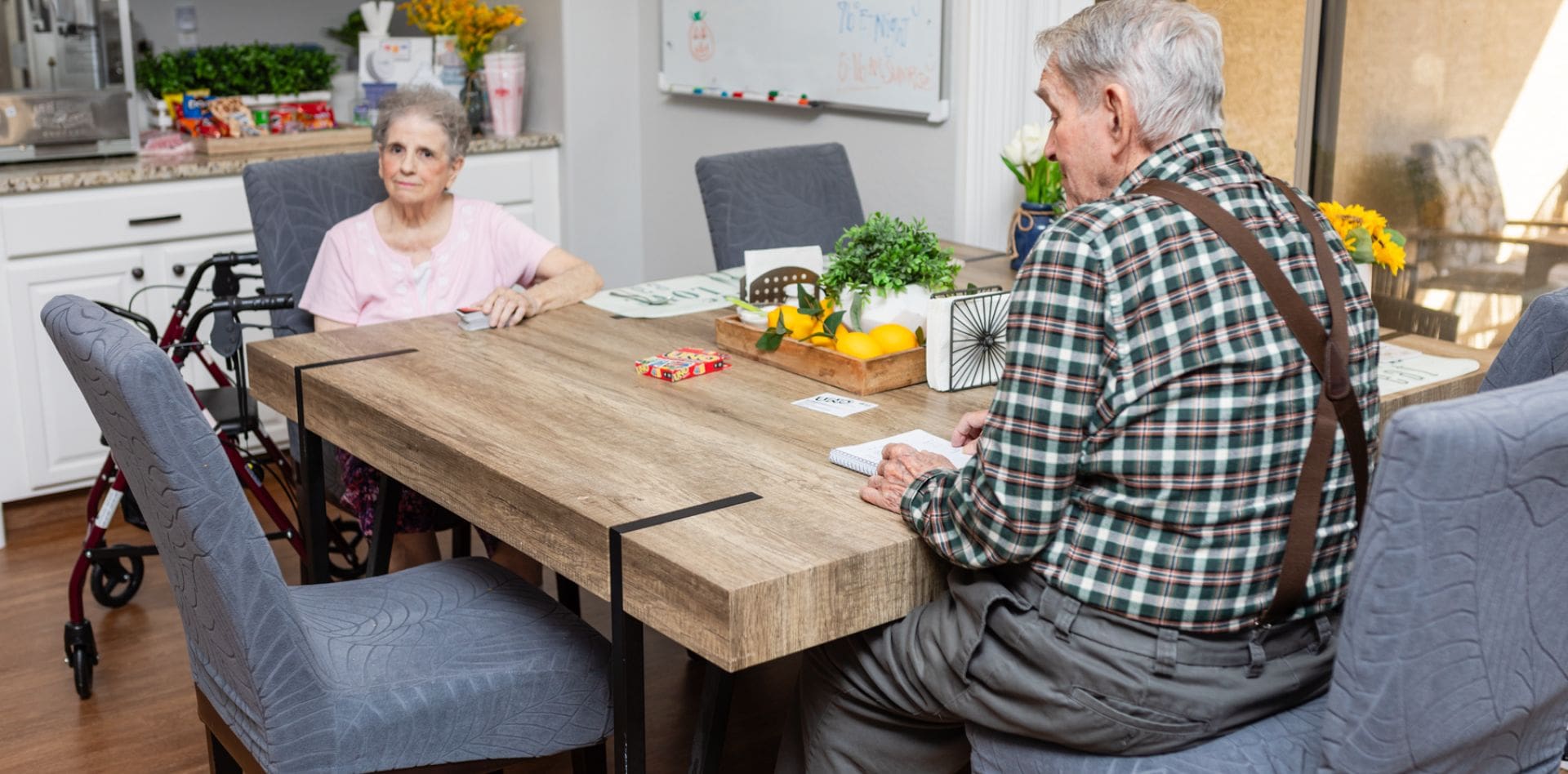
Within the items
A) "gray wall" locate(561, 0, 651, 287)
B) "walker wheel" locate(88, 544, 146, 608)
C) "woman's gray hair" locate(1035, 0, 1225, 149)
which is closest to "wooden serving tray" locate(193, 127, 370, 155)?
"gray wall" locate(561, 0, 651, 287)

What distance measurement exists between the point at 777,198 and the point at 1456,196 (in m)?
1.51

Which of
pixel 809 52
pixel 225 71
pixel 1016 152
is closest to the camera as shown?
pixel 1016 152

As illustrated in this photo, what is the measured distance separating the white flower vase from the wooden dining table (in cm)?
13

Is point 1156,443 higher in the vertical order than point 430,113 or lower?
lower

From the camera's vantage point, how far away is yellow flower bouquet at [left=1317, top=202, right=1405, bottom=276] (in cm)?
236

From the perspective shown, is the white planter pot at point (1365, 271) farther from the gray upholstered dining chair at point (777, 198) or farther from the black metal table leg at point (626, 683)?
the black metal table leg at point (626, 683)

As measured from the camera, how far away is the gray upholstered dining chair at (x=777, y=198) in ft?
11.1

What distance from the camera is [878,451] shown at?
6.20 feet

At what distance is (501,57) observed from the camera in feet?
15.0

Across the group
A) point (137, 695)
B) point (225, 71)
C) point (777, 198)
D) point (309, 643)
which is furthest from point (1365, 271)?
point (225, 71)

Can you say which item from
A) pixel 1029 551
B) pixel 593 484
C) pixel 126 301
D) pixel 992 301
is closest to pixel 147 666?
pixel 126 301

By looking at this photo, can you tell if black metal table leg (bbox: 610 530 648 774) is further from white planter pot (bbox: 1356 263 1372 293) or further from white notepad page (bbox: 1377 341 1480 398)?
white planter pot (bbox: 1356 263 1372 293)

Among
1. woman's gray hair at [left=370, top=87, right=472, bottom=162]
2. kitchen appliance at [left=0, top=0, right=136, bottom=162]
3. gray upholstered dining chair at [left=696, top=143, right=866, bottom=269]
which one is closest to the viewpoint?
woman's gray hair at [left=370, top=87, right=472, bottom=162]

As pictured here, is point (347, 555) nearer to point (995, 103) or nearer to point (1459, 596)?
point (995, 103)
